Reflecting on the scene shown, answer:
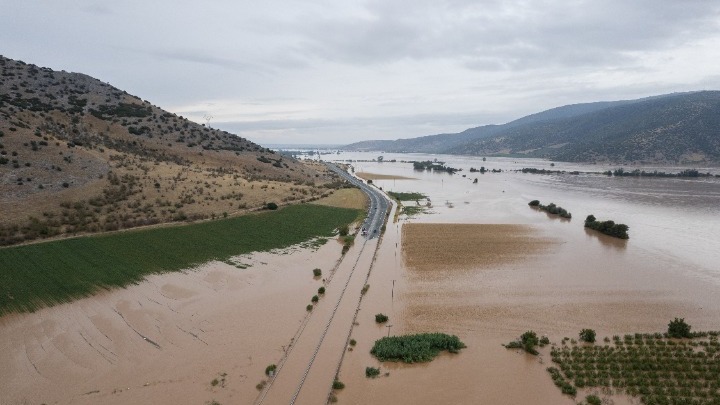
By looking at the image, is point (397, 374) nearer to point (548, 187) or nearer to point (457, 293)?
point (457, 293)

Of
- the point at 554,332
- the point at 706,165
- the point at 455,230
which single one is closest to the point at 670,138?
the point at 706,165

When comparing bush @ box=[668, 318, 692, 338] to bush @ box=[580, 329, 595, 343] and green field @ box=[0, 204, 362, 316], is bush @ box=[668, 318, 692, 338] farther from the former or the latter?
green field @ box=[0, 204, 362, 316]

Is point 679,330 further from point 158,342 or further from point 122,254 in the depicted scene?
point 122,254

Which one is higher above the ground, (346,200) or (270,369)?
(346,200)

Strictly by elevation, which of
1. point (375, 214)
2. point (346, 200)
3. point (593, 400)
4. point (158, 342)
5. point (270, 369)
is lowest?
point (593, 400)

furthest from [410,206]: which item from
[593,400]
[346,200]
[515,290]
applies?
[593,400]

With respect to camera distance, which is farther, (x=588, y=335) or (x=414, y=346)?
(x=588, y=335)

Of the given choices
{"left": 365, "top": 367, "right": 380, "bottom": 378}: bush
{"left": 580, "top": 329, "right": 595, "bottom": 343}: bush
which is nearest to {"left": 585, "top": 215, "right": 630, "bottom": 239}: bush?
{"left": 580, "top": 329, "right": 595, "bottom": 343}: bush
